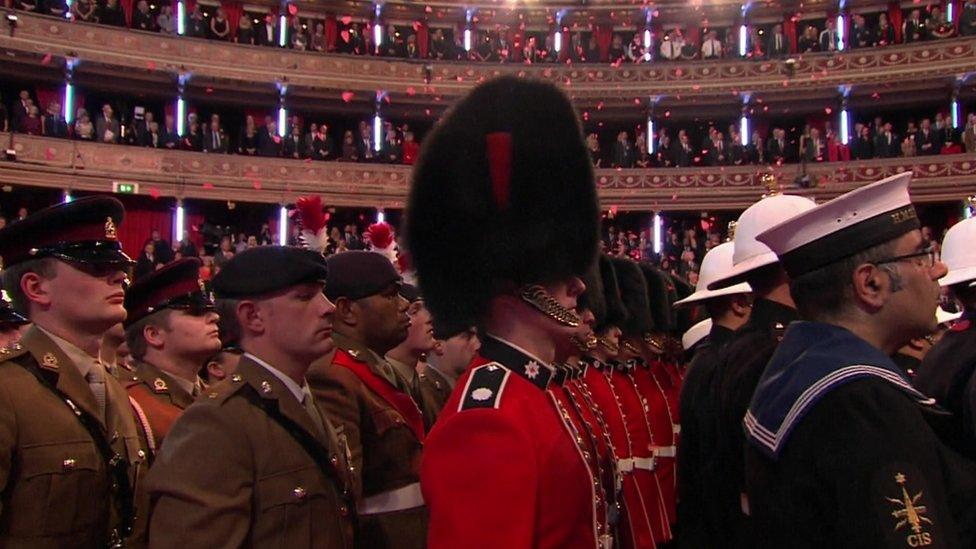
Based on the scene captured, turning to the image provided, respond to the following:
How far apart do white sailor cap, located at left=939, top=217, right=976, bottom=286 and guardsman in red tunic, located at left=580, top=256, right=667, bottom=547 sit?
170 cm

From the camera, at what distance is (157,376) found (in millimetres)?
4109

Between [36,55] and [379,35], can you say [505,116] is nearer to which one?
[36,55]

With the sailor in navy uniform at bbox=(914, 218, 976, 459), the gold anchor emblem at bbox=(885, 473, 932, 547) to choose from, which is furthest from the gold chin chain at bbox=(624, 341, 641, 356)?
the gold anchor emblem at bbox=(885, 473, 932, 547)

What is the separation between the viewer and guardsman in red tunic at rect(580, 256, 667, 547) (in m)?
4.88

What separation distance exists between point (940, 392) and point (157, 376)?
3.28 meters

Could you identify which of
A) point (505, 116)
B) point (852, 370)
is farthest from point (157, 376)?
point (852, 370)

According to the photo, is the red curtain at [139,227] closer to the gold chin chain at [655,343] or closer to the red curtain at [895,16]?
the gold chin chain at [655,343]

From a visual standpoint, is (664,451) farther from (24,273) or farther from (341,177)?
(341,177)

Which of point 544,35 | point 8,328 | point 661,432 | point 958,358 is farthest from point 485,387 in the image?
point 544,35

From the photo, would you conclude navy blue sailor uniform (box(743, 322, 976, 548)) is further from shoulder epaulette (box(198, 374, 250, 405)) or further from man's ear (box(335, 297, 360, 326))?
man's ear (box(335, 297, 360, 326))

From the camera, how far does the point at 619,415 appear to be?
507 centimetres

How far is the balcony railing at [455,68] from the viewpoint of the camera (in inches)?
814

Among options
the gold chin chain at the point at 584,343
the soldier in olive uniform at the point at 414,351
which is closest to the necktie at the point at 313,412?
the soldier in olive uniform at the point at 414,351

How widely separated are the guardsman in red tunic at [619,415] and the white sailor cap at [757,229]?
102 centimetres
